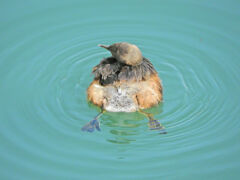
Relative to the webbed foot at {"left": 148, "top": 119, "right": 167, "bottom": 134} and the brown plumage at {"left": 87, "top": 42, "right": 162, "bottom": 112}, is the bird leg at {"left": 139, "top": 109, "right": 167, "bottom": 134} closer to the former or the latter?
the webbed foot at {"left": 148, "top": 119, "right": 167, "bottom": 134}

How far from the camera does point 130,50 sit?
5.77 meters

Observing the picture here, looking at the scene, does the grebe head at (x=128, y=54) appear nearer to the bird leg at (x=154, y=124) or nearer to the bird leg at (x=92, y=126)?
the bird leg at (x=154, y=124)

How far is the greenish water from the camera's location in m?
5.33

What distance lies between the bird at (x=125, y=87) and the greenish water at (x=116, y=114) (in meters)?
0.18

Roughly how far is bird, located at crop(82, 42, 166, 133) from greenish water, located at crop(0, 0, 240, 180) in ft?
0.59

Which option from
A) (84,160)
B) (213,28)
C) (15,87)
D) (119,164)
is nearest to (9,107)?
(15,87)

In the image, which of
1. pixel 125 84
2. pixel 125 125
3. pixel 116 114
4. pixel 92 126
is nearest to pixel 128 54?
pixel 125 84

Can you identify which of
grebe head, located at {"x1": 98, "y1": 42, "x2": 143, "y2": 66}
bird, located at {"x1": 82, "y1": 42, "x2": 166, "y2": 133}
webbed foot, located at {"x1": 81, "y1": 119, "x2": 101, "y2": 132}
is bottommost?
webbed foot, located at {"x1": 81, "y1": 119, "x2": 101, "y2": 132}

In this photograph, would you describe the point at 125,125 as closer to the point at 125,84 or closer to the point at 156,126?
the point at 156,126

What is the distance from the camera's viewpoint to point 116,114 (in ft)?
19.7

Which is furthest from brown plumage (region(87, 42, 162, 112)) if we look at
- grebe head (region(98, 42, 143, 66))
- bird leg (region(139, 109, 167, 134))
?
bird leg (region(139, 109, 167, 134))

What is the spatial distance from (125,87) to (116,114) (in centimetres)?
48

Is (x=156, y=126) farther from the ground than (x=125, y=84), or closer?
closer

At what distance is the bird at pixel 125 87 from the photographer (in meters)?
5.77
